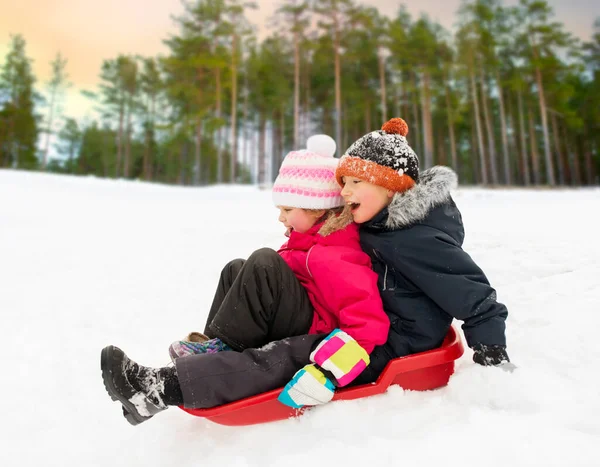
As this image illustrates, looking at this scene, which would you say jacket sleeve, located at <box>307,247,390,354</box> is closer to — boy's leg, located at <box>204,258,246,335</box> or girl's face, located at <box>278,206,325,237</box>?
girl's face, located at <box>278,206,325,237</box>

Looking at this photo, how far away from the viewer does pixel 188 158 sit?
1410 inches

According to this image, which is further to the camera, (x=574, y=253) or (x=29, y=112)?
(x=29, y=112)

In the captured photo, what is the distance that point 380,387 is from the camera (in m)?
1.56

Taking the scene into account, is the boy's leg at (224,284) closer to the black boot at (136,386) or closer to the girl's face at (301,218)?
the girl's face at (301,218)

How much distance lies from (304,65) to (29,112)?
19.5 m

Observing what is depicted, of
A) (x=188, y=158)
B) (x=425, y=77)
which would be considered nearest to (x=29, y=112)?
(x=188, y=158)

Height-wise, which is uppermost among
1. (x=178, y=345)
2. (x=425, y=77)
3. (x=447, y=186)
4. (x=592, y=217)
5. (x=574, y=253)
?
(x=425, y=77)

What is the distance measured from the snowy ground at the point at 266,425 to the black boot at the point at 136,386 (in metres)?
0.19

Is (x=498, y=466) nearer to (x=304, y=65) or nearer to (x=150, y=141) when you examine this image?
(x=304, y=65)

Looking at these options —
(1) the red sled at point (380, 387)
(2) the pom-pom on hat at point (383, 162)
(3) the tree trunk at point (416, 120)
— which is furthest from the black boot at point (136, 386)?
(3) the tree trunk at point (416, 120)

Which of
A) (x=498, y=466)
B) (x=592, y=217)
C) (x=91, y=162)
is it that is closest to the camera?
(x=498, y=466)

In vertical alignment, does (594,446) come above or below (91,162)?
below

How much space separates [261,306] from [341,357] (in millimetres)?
391

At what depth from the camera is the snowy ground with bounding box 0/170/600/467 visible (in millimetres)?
1312
